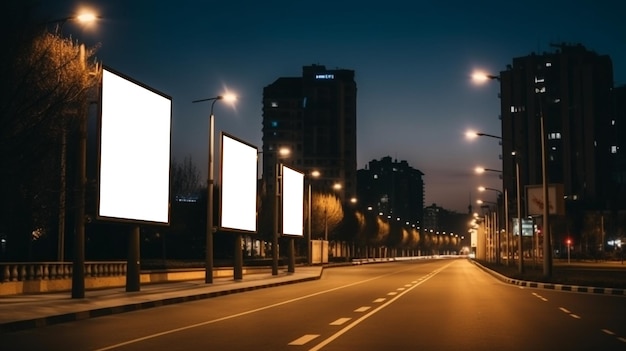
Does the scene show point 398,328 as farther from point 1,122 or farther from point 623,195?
point 623,195

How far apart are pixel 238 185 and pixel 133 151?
13.4 metres

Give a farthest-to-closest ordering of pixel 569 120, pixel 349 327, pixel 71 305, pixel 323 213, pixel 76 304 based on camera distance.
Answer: pixel 569 120 → pixel 323 213 → pixel 76 304 → pixel 71 305 → pixel 349 327

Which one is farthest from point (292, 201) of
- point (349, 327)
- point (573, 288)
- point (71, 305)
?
point (349, 327)

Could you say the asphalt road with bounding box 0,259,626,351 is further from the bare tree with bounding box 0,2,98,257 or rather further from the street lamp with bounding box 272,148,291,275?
the street lamp with bounding box 272,148,291,275

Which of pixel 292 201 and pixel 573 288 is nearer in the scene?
pixel 573 288

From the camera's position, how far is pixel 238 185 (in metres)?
42.0

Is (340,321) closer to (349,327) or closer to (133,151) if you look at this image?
(349,327)

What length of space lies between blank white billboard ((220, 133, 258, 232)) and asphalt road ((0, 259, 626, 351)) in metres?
14.2

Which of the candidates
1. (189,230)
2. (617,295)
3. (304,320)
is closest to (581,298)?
(617,295)

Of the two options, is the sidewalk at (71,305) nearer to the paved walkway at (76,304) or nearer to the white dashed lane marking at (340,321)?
the paved walkway at (76,304)

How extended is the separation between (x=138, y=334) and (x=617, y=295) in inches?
856

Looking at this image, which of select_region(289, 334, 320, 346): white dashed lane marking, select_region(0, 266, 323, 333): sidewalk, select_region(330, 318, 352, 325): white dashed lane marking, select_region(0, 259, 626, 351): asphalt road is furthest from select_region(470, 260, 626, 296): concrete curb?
select_region(289, 334, 320, 346): white dashed lane marking

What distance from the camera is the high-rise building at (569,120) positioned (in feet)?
583

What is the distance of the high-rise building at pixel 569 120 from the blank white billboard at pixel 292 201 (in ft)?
401
